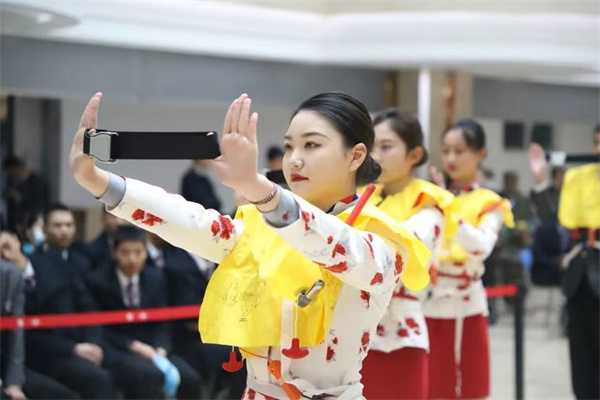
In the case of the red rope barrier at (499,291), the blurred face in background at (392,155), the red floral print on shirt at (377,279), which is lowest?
the red rope barrier at (499,291)

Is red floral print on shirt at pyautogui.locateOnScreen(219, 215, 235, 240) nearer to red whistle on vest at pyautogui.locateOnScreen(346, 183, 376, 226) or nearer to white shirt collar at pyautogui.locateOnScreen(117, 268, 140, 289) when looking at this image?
red whistle on vest at pyautogui.locateOnScreen(346, 183, 376, 226)

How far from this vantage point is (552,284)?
8.05 metres

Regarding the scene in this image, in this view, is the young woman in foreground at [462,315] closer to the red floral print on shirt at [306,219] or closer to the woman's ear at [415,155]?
the woman's ear at [415,155]

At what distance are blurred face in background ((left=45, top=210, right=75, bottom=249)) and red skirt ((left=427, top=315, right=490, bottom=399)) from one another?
1.93 meters

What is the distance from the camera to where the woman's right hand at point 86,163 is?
79.4 inches

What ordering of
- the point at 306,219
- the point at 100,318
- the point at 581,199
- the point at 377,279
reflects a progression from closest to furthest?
1. the point at 306,219
2. the point at 377,279
3. the point at 100,318
4. the point at 581,199

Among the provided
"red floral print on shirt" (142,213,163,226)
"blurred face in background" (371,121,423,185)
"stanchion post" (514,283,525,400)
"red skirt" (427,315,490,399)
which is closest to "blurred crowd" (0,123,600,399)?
"stanchion post" (514,283,525,400)

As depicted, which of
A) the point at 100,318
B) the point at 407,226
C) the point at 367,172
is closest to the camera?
the point at 367,172

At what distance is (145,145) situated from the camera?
6.51 feet

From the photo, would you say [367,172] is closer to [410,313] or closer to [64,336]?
[410,313]

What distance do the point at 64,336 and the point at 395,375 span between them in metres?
2.05

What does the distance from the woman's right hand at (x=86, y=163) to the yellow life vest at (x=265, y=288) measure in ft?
1.26

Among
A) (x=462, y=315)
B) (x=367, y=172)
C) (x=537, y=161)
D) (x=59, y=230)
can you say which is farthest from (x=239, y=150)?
(x=59, y=230)

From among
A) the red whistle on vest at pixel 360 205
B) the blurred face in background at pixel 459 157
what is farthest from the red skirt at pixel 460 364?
the red whistle on vest at pixel 360 205
